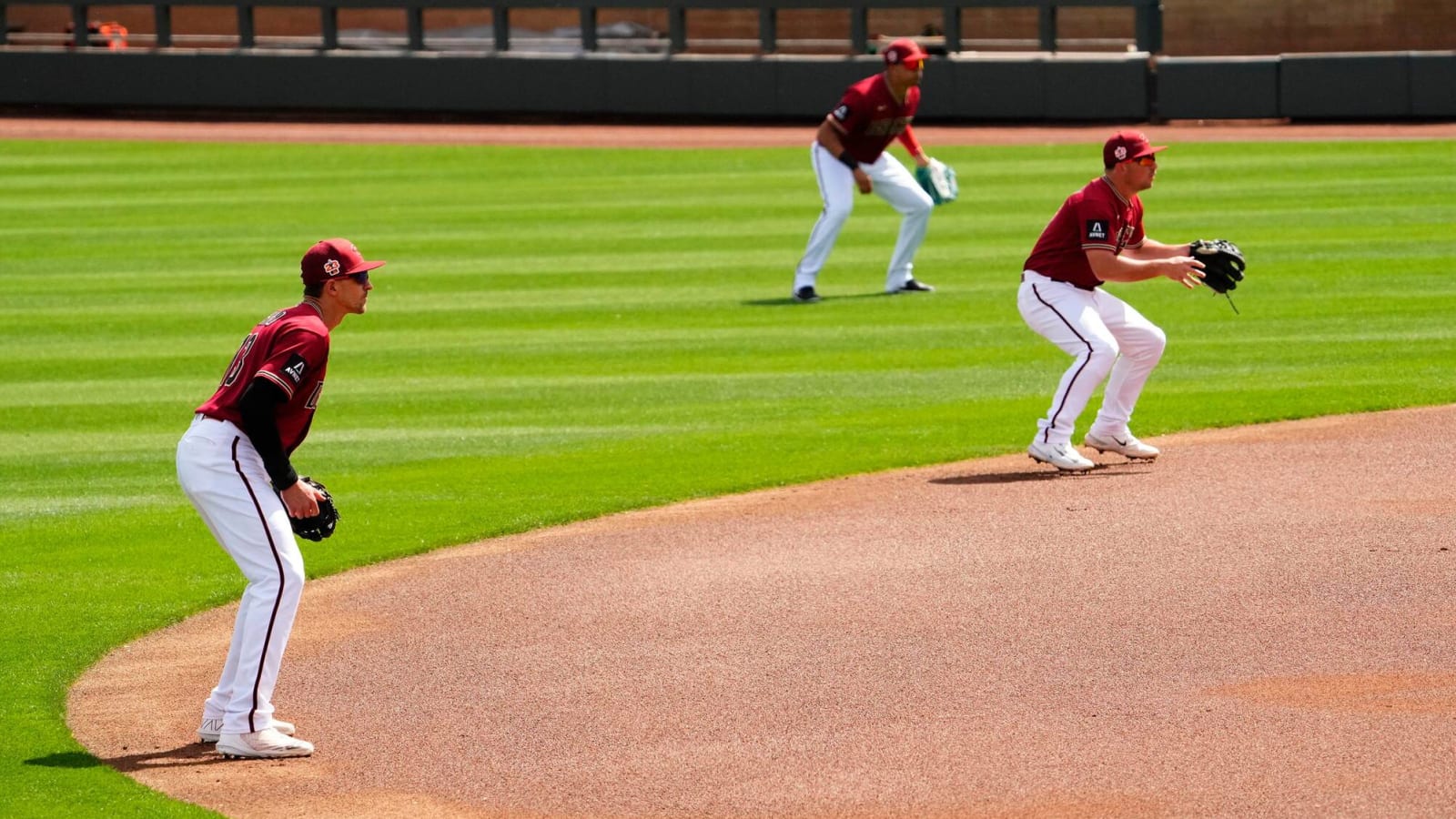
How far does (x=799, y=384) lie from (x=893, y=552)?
4015 mm

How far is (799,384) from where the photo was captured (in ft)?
40.3

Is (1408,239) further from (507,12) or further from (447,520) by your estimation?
(507,12)

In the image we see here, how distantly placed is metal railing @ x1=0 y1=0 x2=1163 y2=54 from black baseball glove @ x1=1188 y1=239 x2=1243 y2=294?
55.2 feet

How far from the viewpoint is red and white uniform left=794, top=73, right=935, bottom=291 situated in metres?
14.8

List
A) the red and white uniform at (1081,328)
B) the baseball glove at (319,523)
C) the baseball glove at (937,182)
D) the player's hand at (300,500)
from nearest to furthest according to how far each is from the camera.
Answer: the player's hand at (300,500) → the baseball glove at (319,523) → the red and white uniform at (1081,328) → the baseball glove at (937,182)

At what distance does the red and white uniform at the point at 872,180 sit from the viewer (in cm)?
1477

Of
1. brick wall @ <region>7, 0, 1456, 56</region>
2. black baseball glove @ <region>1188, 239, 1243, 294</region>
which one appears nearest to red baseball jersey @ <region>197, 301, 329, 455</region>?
black baseball glove @ <region>1188, 239, 1243, 294</region>

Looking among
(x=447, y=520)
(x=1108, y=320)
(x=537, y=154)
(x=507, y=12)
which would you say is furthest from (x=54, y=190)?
(x=1108, y=320)

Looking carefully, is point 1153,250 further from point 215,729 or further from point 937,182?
point 937,182

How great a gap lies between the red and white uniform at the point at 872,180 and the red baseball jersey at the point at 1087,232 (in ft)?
16.8

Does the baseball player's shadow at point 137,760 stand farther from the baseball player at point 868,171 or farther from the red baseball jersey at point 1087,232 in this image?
the baseball player at point 868,171

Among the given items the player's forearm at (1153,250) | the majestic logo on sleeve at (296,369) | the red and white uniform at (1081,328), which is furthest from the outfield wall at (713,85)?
the majestic logo on sleeve at (296,369)

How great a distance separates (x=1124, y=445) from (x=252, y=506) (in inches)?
205

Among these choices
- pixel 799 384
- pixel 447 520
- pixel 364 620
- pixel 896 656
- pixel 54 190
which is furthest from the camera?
pixel 54 190
